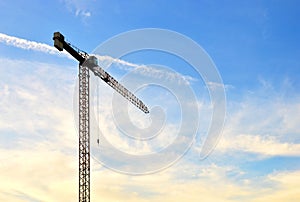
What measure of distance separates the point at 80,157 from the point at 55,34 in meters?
33.4

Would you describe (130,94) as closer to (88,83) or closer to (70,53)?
(88,83)

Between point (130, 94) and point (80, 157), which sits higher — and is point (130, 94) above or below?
above

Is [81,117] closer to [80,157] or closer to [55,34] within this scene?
[80,157]

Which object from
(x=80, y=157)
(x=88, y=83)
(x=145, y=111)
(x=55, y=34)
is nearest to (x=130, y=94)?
(x=145, y=111)

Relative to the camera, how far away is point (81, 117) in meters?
109

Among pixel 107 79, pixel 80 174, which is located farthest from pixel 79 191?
pixel 107 79

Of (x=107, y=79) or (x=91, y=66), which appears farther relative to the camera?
(x=107, y=79)

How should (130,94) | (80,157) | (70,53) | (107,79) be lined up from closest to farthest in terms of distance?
(70,53)
(80,157)
(107,79)
(130,94)

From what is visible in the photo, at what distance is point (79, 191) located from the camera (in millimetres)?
106688

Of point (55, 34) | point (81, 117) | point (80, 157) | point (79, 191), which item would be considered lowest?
point (79, 191)

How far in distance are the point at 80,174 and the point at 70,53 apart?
31.0 meters

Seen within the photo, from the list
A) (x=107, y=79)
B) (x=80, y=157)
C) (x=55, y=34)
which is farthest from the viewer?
(x=107, y=79)

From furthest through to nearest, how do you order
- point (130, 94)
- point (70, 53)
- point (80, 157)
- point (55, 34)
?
point (130, 94), point (80, 157), point (70, 53), point (55, 34)

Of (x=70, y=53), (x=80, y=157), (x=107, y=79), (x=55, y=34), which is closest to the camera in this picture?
(x=55, y=34)
